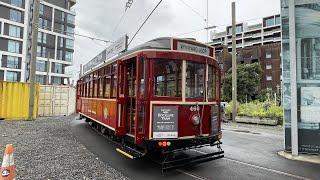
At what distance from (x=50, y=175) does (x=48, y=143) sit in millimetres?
4757

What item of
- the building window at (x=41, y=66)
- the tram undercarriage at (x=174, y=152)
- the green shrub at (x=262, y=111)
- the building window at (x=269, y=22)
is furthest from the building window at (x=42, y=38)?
the tram undercarriage at (x=174, y=152)

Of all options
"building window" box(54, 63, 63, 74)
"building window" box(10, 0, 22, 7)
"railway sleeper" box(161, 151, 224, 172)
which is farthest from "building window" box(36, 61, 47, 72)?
"railway sleeper" box(161, 151, 224, 172)

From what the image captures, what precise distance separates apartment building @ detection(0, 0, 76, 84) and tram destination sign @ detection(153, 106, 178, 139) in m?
48.8

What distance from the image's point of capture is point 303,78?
9.75m

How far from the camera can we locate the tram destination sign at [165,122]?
7297 mm

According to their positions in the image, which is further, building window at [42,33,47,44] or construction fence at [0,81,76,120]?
building window at [42,33,47,44]

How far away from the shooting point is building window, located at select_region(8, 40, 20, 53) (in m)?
59.1

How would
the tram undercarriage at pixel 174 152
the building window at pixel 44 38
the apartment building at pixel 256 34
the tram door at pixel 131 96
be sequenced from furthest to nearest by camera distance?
the apartment building at pixel 256 34
the building window at pixel 44 38
the tram door at pixel 131 96
the tram undercarriage at pixel 174 152

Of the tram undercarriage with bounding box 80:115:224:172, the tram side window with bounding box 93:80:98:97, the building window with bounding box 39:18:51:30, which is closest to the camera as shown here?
the tram undercarriage with bounding box 80:115:224:172

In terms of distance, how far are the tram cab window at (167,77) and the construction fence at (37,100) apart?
18.0 metres

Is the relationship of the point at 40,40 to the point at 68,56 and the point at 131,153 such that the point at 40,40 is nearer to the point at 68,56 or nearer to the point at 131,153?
the point at 68,56

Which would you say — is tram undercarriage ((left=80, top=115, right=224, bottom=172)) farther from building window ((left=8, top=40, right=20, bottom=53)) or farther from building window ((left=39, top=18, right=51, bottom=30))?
building window ((left=39, top=18, right=51, bottom=30))

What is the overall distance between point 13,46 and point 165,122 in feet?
199

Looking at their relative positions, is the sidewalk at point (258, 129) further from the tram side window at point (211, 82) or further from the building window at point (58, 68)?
the building window at point (58, 68)
